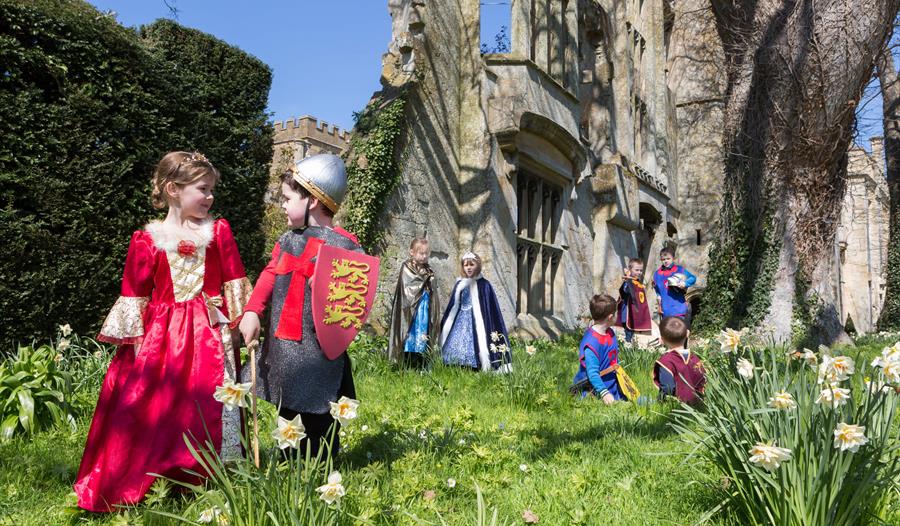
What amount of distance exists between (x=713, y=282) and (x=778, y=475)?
27.2 ft

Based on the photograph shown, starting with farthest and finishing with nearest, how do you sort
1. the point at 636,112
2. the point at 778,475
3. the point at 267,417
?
the point at 636,112 → the point at 267,417 → the point at 778,475

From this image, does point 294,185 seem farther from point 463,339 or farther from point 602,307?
point 463,339

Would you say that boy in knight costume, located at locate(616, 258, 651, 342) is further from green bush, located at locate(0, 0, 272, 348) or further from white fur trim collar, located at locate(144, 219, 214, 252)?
white fur trim collar, located at locate(144, 219, 214, 252)

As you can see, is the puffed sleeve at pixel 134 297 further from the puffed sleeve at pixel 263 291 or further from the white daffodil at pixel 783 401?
the white daffodil at pixel 783 401

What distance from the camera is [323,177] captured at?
3.00 meters

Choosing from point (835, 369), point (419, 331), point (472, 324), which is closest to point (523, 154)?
point (472, 324)

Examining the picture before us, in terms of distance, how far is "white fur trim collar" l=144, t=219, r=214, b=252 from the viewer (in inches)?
114

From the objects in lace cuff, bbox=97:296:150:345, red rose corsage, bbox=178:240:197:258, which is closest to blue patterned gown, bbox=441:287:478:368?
red rose corsage, bbox=178:240:197:258

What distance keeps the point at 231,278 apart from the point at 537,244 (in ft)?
25.0

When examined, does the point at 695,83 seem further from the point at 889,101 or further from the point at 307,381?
the point at 307,381

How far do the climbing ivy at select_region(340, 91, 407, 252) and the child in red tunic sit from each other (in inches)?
152

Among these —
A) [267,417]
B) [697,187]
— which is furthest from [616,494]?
[697,187]

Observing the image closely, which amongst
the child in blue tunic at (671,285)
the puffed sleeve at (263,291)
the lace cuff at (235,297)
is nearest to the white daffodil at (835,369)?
the puffed sleeve at (263,291)

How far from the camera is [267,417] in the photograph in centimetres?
397
